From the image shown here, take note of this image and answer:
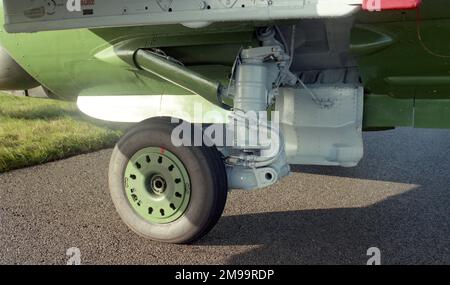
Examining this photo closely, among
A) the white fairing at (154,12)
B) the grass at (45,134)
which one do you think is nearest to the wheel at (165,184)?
the white fairing at (154,12)

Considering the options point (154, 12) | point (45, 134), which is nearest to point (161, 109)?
point (154, 12)

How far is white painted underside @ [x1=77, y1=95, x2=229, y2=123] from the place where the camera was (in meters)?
4.02

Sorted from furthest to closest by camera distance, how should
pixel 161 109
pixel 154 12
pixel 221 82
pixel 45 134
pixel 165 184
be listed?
pixel 45 134 → pixel 161 109 → pixel 221 82 → pixel 165 184 → pixel 154 12

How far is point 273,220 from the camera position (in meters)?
3.92

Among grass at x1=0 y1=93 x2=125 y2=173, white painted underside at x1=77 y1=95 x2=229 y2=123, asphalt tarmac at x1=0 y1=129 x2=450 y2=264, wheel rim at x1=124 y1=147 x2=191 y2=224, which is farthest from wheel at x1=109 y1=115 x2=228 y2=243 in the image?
grass at x1=0 y1=93 x2=125 y2=173

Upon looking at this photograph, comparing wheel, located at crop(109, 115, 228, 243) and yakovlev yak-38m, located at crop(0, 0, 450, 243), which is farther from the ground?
yakovlev yak-38m, located at crop(0, 0, 450, 243)

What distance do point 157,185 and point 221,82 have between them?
0.98 metres

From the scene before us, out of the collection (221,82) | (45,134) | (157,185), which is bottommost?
(45,134)

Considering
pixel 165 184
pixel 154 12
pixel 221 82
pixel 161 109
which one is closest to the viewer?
pixel 154 12

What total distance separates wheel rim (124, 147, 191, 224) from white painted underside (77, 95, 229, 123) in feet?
1.98

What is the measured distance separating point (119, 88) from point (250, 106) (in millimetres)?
1413

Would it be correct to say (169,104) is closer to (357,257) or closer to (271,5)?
(271,5)

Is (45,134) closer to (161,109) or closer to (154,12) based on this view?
(161,109)

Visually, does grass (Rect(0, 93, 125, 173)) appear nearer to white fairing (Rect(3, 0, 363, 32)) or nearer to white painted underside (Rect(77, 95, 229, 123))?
white painted underside (Rect(77, 95, 229, 123))
